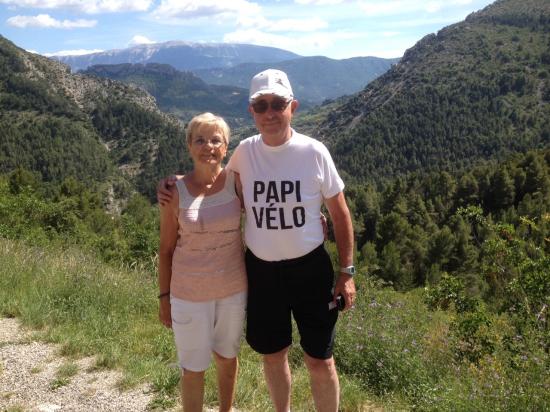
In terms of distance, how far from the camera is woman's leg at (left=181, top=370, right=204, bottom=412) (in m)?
2.91

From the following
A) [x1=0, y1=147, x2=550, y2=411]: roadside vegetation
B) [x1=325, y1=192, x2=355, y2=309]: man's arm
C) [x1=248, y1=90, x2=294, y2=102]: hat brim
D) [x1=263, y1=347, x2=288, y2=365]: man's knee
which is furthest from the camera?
[x1=0, y1=147, x2=550, y2=411]: roadside vegetation

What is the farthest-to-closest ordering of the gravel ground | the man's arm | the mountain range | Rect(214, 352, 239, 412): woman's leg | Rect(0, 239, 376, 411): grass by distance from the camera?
the mountain range, Rect(0, 239, 376, 411): grass, the gravel ground, Rect(214, 352, 239, 412): woman's leg, the man's arm

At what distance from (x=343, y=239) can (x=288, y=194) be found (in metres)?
0.45

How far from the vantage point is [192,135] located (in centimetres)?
283

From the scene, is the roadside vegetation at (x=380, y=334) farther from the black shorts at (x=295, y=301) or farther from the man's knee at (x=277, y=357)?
the black shorts at (x=295, y=301)

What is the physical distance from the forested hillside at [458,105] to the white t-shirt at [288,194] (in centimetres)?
10052

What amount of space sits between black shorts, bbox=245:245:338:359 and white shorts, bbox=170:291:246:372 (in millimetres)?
118

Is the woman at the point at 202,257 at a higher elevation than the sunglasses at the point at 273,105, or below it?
below

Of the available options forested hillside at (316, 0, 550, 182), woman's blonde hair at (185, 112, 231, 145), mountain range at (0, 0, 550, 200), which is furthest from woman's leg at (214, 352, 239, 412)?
forested hillside at (316, 0, 550, 182)

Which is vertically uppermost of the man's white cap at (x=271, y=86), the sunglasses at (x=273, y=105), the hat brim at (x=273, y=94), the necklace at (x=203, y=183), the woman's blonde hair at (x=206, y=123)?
the man's white cap at (x=271, y=86)

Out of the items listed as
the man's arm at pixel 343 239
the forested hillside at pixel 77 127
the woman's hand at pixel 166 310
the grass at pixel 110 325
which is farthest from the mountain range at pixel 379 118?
the man's arm at pixel 343 239

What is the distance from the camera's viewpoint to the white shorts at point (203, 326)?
2832 millimetres

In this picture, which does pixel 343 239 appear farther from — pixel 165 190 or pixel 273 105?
pixel 165 190

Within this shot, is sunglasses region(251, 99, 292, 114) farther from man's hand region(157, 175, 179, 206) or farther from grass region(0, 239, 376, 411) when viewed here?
grass region(0, 239, 376, 411)
